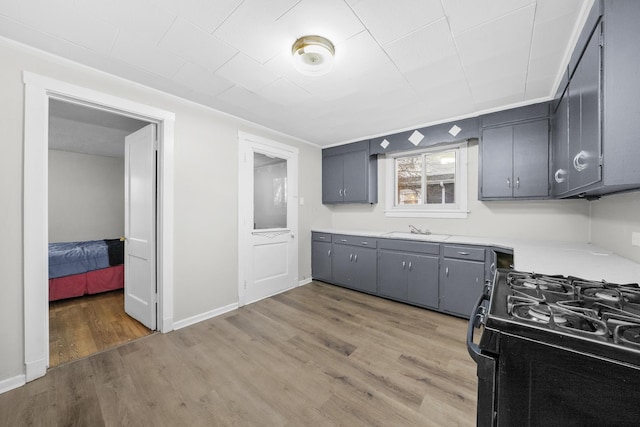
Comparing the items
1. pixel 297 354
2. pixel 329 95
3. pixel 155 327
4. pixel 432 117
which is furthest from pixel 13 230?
pixel 432 117

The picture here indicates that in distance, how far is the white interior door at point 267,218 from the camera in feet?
10.8

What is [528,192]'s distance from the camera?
8.80 feet

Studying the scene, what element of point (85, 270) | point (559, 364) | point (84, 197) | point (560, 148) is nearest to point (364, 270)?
point (560, 148)

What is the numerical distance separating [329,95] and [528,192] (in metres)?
2.37

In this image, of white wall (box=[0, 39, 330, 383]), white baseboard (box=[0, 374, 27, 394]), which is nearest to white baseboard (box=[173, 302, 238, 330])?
white wall (box=[0, 39, 330, 383])

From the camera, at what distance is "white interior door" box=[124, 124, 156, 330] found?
260 cm

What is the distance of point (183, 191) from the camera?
2707 millimetres

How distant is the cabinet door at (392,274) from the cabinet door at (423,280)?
0.07 meters

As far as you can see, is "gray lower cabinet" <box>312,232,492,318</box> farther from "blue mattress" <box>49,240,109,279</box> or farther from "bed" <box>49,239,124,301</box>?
"blue mattress" <box>49,240,109,279</box>

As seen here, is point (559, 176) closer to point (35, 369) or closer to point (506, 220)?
point (506, 220)

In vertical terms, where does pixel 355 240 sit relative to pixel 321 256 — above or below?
above

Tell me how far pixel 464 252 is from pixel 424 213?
3.22ft

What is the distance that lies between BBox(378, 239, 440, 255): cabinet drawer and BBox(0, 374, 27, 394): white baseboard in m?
3.49

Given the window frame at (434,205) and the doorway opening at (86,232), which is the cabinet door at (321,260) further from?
the doorway opening at (86,232)
